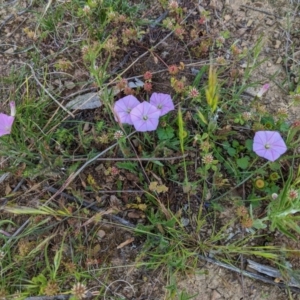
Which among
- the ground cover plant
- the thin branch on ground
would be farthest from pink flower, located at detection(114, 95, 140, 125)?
the thin branch on ground

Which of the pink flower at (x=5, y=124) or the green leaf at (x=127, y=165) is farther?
the green leaf at (x=127, y=165)

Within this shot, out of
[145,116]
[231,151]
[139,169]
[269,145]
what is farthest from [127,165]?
[269,145]

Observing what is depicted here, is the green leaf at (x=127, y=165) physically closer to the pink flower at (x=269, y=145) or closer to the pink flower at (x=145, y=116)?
the pink flower at (x=145, y=116)

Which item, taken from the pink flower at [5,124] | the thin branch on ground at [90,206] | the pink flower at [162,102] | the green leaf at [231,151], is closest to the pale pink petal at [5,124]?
the pink flower at [5,124]

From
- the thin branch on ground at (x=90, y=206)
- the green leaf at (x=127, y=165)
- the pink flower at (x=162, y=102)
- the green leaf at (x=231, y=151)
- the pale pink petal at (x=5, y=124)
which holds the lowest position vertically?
the thin branch on ground at (x=90, y=206)

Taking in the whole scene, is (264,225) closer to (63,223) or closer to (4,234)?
(63,223)

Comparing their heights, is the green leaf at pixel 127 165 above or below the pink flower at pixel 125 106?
below

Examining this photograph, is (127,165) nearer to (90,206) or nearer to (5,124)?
(90,206)
